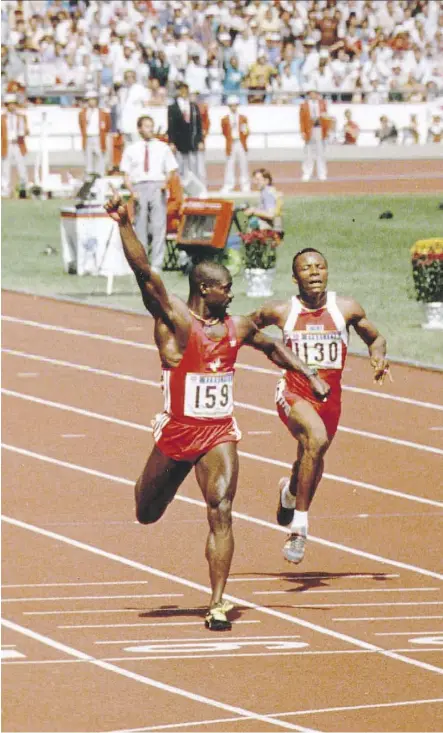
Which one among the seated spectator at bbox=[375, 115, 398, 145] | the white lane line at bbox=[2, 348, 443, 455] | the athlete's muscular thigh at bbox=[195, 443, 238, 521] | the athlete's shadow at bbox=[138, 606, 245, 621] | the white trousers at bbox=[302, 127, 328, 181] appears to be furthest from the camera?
the seated spectator at bbox=[375, 115, 398, 145]

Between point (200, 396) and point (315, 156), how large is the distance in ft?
96.2

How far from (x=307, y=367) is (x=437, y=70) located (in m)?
33.9

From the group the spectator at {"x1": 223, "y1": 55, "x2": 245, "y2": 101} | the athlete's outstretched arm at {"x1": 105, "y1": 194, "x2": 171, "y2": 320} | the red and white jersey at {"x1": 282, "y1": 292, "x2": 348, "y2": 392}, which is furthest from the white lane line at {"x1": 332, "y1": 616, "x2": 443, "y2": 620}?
the spectator at {"x1": 223, "y1": 55, "x2": 245, "y2": 101}

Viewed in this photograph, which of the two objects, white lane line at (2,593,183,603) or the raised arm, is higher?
the raised arm

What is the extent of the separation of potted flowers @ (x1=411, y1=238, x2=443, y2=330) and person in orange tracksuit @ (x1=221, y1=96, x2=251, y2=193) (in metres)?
15.0

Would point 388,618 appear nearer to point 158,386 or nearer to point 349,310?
point 349,310

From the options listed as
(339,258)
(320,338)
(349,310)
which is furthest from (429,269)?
(320,338)

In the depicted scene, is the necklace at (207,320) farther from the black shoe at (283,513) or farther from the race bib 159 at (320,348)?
the black shoe at (283,513)

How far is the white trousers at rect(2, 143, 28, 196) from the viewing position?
37.4 metres

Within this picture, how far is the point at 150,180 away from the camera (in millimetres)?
23641

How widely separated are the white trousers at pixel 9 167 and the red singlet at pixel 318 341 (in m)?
26.5

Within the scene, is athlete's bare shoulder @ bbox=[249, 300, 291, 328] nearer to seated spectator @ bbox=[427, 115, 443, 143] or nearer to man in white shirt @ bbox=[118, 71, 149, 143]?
man in white shirt @ bbox=[118, 71, 149, 143]

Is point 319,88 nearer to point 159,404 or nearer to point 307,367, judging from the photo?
point 159,404

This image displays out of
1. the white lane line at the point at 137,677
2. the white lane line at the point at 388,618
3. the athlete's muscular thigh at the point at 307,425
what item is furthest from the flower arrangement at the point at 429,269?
the white lane line at the point at 137,677
